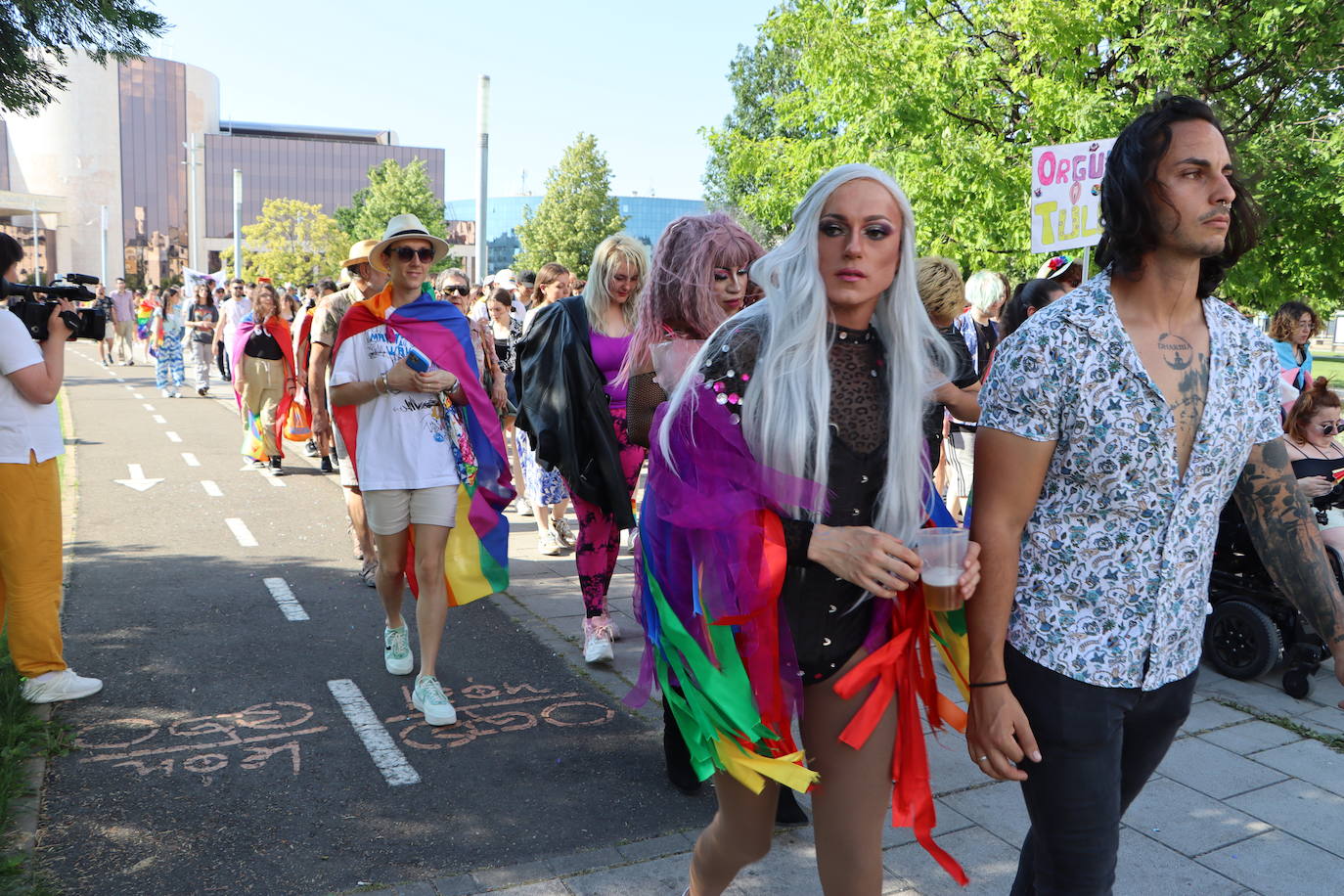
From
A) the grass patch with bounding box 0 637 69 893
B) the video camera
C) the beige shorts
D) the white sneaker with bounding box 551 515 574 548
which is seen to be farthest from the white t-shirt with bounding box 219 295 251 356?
the beige shorts

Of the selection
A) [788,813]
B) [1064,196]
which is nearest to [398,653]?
[788,813]

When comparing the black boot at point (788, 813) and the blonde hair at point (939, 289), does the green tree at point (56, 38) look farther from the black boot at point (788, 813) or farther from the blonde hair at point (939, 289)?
the black boot at point (788, 813)

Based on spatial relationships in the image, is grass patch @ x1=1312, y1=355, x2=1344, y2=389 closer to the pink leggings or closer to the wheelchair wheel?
the wheelchair wheel

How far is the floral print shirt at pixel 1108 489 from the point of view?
200 cm

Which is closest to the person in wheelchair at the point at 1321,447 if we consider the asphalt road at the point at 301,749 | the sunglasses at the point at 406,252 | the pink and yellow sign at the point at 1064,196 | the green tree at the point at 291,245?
the pink and yellow sign at the point at 1064,196

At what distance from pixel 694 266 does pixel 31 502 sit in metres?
2.94

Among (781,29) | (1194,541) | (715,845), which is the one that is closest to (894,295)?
(1194,541)

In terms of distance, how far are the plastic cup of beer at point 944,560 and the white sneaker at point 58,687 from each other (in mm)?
3982

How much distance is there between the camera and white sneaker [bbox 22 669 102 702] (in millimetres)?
4520

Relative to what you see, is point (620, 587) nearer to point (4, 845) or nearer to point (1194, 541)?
point (4, 845)

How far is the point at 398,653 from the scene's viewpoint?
507 centimetres

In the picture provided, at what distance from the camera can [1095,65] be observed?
13.9m

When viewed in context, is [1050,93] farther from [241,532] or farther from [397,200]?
[397,200]

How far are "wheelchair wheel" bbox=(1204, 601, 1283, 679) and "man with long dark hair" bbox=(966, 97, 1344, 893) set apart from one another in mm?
3245
